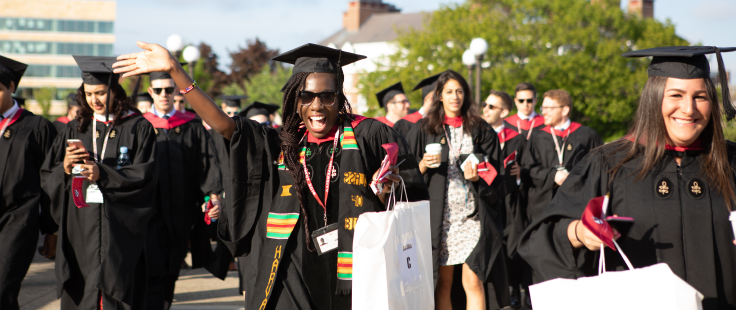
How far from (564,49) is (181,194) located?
39809 millimetres

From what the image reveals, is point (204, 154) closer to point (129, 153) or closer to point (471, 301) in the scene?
point (129, 153)

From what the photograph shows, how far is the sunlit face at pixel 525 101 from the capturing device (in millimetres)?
8828

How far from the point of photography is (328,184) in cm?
348

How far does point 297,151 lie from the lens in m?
3.54

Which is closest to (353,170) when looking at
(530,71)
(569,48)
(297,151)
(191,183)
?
(297,151)

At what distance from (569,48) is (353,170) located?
42.3 m

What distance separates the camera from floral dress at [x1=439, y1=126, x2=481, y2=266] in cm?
580

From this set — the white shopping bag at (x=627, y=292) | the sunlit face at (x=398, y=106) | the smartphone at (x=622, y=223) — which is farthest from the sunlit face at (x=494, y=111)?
the white shopping bag at (x=627, y=292)

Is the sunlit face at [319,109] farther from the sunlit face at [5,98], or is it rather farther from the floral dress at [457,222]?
the sunlit face at [5,98]

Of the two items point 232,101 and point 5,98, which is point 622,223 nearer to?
point 5,98

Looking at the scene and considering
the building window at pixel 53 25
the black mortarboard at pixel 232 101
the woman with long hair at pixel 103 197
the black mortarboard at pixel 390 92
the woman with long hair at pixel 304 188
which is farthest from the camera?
the building window at pixel 53 25

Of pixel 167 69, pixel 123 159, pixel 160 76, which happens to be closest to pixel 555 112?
pixel 160 76

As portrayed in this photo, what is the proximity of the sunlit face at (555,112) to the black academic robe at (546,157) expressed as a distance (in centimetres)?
12

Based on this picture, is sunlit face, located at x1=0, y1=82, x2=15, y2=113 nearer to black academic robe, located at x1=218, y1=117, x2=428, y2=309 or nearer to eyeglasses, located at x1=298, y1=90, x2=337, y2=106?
black academic robe, located at x1=218, y1=117, x2=428, y2=309
